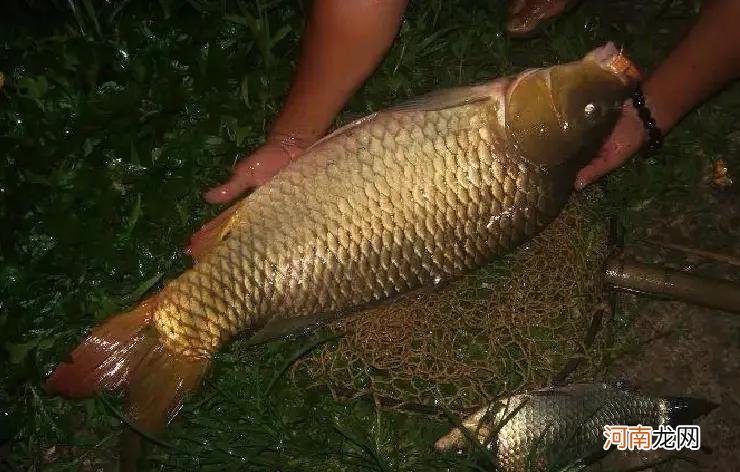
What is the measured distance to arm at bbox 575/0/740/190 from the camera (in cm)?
275

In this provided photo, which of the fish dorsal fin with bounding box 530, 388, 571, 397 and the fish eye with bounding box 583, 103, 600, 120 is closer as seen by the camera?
the fish eye with bounding box 583, 103, 600, 120

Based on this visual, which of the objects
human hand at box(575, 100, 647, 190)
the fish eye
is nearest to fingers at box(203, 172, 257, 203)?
the fish eye

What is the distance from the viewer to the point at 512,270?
2.89 m

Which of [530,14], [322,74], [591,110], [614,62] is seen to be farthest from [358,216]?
[530,14]

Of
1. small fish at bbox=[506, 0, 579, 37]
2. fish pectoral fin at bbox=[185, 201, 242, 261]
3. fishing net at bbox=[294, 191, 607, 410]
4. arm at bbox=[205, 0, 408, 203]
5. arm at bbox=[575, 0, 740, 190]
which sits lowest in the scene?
fishing net at bbox=[294, 191, 607, 410]

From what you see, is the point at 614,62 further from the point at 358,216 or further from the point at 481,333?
the point at 481,333

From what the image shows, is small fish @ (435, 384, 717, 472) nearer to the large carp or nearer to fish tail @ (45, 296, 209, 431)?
the large carp

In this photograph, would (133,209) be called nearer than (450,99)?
No

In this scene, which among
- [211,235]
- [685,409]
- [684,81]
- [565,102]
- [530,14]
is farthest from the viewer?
[530,14]

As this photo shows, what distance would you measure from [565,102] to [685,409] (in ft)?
4.56

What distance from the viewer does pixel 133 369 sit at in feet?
8.02

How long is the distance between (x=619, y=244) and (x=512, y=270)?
530mm

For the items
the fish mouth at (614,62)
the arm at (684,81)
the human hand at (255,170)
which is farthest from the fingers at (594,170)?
the human hand at (255,170)

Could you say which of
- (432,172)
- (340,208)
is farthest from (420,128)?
(340,208)
